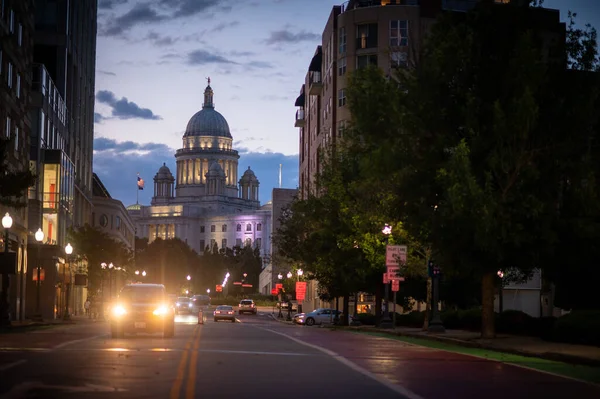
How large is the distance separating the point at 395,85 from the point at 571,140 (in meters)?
5.95

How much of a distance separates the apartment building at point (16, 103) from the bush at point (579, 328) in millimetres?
33483

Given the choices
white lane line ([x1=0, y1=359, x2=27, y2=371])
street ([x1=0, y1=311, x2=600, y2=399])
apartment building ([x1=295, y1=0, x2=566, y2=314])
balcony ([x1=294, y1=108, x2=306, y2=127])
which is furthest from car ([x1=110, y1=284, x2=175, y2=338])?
balcony ([x1=294, y1=108, x2=306, y2=127])

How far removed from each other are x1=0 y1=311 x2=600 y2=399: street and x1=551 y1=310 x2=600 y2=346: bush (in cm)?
595

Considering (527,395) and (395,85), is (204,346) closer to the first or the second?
(395,85)

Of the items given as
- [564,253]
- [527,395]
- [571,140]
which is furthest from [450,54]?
[527,395]

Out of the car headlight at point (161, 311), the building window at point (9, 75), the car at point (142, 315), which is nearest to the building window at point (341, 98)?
the building window at point (9, 75)

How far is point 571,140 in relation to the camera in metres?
32.8

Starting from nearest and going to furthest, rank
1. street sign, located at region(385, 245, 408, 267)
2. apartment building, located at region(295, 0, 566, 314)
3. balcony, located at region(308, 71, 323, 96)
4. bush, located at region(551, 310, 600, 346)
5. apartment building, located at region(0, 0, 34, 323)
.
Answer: bush, located at region(551, 310, 600, 346)
street sign, located at region(385, 245, 408, 267)
apartment building, located at region(0, 0, 34, 323)
apartment building, located at region(295, 0, 566, 314)
balcony, located at region(308, 71, 323, 96)

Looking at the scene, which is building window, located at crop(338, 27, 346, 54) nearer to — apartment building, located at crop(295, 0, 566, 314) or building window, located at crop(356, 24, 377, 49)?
apartment building, located at crop(295, 0, 566, 314)

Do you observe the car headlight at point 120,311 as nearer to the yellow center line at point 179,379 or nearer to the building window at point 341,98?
the yellow center line at point 179,379

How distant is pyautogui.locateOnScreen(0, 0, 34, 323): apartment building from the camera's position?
5684cm

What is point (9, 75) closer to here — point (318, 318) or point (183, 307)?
point (318, 318)

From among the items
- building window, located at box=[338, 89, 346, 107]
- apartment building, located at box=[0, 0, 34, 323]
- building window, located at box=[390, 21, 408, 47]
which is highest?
building window, located at box=[390, 21, 408, 47]

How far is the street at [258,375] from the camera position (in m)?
14.5
